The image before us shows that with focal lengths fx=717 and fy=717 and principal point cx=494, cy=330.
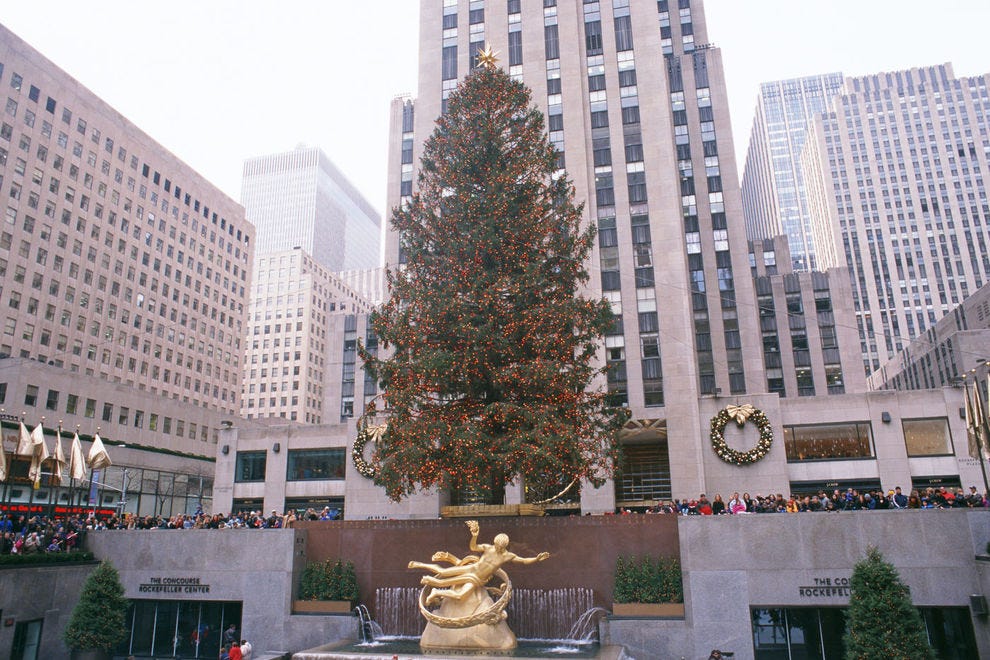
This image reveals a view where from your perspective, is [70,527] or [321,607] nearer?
[321,607]

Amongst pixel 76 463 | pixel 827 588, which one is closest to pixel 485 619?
pixel 827 588

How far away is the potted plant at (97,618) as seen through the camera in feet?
74.6

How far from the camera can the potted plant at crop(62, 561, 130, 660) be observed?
22734mm

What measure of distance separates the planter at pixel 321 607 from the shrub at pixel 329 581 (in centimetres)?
15

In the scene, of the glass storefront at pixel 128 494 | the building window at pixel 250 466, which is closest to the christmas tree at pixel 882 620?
the building window at pixel 250 466

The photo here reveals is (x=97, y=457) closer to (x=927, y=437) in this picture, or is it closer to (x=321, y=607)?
(x=321, y=607)

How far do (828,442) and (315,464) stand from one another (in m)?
32.0

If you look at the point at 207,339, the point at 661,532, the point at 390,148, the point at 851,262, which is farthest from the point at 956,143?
the point at 661,532

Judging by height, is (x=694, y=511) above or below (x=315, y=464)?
below

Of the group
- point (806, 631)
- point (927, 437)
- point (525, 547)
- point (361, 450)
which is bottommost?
point (806, 631)

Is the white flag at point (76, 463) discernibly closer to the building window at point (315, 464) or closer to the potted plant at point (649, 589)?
the building window at point (315, 464)

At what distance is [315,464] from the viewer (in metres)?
48.0

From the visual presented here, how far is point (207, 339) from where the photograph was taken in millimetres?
110875

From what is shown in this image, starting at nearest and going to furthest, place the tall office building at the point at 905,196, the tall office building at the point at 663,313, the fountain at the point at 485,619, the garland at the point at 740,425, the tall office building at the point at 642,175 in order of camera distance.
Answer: the fountain at the point at 485,619 < the garland at the point at 740,425 < the tall office building at the point at 663,313 < the tall office building at the point at 642,175 < the tall office building at the point at 905,196
